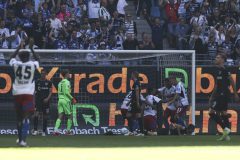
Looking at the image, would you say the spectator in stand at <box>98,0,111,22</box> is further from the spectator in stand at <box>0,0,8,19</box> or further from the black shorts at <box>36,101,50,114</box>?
the black shorts at <box>36,101,50,114</box>

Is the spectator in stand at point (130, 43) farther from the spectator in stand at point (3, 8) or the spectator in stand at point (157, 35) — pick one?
the spectator in stand at point (3, 8)

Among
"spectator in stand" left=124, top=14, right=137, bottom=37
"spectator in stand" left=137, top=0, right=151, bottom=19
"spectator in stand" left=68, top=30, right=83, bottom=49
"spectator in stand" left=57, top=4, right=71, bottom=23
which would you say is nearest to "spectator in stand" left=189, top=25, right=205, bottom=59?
"spectator in stand" left=124, top=14, right=137, bottom=37

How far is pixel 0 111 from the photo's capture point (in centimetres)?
2416

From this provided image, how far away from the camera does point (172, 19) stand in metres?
29.5

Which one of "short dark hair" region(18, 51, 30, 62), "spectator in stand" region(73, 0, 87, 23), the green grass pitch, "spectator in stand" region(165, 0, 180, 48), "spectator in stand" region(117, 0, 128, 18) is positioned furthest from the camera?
"spectator in stand" region(117, 0, 128, 18)

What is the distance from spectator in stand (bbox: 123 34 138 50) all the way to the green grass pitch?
17.2 feet

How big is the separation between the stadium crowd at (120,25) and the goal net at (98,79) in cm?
166

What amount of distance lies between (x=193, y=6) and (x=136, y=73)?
8.15 metres

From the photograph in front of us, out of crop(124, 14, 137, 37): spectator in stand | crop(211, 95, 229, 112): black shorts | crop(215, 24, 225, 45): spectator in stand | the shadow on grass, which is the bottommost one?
the shadow on grass

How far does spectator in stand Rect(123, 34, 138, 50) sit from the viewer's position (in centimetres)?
2722
